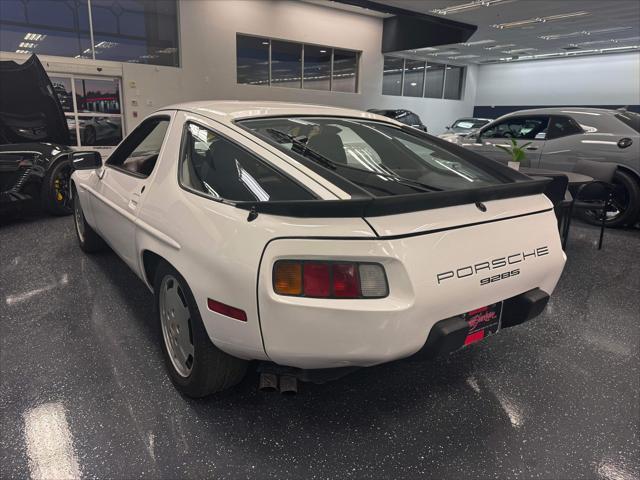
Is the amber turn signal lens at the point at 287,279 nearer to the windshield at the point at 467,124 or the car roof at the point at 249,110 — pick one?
the car roof at the point at 249,110

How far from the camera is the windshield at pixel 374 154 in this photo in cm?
192

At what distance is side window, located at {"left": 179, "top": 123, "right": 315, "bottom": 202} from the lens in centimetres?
161

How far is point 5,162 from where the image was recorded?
14.9 feet

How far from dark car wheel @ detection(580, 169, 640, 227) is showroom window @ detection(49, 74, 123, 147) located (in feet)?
33.3

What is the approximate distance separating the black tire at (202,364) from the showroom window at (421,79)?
16106 millimetres

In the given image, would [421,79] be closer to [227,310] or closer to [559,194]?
[559,194]

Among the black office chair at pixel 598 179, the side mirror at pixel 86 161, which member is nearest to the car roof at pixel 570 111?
the black office chair at pixel 598 179

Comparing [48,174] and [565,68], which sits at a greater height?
[565,68]

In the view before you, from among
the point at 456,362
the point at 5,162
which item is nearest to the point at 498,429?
the point at 456,362

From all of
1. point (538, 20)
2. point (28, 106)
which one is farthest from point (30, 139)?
point (538, 20)

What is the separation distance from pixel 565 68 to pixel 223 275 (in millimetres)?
→ 22707

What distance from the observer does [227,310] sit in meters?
1.53

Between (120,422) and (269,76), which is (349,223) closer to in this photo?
(120,422)

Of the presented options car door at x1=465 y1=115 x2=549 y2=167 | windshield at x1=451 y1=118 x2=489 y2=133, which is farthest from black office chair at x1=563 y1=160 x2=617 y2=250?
windshield at x1=451 y1=118 x2=489 y2=133
